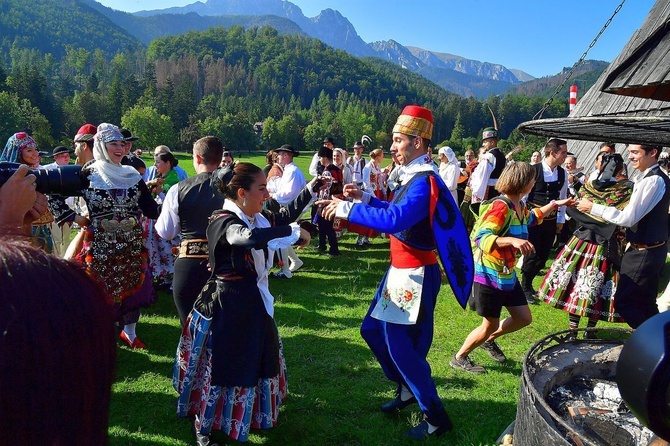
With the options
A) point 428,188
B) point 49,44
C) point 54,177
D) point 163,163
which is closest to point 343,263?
point 163,163

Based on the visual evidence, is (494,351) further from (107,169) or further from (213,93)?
(213,93)

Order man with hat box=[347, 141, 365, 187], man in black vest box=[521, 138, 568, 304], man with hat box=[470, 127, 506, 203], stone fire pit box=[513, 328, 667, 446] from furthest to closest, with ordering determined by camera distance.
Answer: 1. man with hat box=[347, 141, 365, 187]
2. man with hat box=[470, 127, 506, 203]
3. man in black vest box=[521, 138, 568, 304]
4. stone fire pit box=[513, 328, 667, 446]

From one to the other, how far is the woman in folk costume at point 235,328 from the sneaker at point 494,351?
7.85 feet

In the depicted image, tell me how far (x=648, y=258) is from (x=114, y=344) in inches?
189

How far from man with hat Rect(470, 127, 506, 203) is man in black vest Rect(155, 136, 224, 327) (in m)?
5.06

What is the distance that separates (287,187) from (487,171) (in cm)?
345

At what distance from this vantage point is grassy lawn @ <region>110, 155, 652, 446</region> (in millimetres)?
3205

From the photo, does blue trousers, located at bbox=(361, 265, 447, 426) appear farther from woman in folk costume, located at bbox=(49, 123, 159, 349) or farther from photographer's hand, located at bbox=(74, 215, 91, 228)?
photographer's hand, located at bbox=(74, 215, 91, 228)

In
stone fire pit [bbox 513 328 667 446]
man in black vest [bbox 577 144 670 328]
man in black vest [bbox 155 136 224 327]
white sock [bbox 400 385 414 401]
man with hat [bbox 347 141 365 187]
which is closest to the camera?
stone fire pit [bbox 513 328 667 446]

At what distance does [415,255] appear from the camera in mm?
3004

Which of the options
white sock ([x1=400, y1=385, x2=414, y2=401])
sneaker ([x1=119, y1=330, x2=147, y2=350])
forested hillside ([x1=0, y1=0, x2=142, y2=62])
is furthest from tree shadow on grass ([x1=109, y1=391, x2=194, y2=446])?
forested hillside ([x1=0, y1=0, x2=142, y2=62])

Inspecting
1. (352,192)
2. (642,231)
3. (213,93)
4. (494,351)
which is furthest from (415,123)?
(213,93)

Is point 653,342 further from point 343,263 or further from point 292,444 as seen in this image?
point 343,263

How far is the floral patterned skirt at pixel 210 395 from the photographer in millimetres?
2863
